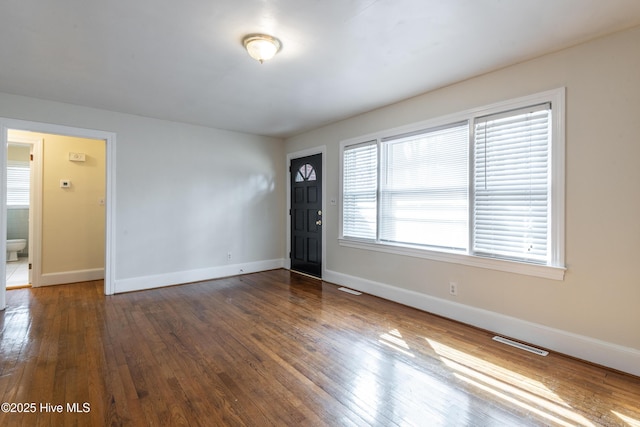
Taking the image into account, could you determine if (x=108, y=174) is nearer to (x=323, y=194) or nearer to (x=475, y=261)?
(x=323, y=194)

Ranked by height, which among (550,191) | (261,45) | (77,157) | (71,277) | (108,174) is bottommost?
(71,277)

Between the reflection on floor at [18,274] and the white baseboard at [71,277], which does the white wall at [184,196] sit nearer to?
the white baseboard at [71,277]

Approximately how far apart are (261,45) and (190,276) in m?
3.89

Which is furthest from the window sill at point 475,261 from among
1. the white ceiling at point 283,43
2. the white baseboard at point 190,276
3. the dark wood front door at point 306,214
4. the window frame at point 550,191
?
the white baseboard at point 190,276

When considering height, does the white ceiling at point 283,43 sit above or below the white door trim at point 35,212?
above

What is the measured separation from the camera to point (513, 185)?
286 cm

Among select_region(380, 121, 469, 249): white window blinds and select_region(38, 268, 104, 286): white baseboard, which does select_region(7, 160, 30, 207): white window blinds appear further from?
select_region(380, 121, 469, 249): white window blinds

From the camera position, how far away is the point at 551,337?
2.62 m

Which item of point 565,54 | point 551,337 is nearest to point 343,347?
point 551,337

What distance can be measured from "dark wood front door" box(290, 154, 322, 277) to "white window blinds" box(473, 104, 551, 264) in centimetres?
270

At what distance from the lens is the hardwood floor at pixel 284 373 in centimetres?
181

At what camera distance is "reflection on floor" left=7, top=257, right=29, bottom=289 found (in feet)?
15.8

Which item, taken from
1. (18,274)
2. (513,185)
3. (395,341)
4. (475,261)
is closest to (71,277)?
(18,274)

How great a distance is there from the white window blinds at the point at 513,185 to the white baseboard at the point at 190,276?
390 centimetres
